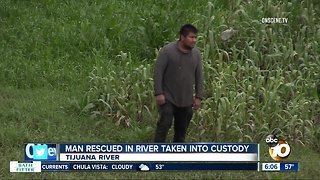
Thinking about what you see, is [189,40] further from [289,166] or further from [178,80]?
[289,166]

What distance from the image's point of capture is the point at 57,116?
27.5 ft

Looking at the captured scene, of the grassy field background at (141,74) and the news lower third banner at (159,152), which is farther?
the grassy field background at (141,74)

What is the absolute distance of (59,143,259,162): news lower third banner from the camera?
714 centimetres

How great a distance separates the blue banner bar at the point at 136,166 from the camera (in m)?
7.13

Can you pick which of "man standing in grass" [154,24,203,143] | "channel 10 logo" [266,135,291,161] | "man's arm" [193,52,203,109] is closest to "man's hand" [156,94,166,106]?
"man standing in grass" [154,24,203,143]

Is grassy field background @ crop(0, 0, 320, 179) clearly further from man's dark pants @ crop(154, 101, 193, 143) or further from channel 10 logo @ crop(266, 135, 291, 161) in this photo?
man's dark pants @ crop(154, 101, 193, 143)

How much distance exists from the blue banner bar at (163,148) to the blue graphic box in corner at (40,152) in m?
0.12

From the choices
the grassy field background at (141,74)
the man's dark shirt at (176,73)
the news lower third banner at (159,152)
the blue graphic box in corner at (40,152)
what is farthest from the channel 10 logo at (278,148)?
the blue graphic box in corner at (40,152)

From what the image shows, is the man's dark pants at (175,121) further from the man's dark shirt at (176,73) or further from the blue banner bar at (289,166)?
the blue banner bar at (289,166)

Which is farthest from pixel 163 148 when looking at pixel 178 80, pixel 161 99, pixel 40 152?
pixel 40 152

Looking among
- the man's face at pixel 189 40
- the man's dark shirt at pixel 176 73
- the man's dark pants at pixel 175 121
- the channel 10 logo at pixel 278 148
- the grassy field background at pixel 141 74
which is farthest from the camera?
the grassy field background at pixel 141 74

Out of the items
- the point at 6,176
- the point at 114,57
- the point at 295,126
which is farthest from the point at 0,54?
the point at 295,126

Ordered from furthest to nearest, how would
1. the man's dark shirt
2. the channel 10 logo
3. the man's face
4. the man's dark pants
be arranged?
Result: 1. the channel 10 logo
2. the man's dark pants
3. the man's dark shirt
4. the man's face

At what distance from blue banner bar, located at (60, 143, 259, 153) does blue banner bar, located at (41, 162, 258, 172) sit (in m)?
0.15
